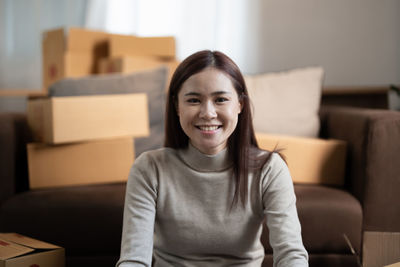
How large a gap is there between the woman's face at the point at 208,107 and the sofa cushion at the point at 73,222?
1.79 ft

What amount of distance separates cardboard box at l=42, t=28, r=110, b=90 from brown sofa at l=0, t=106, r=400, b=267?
3.54 feet

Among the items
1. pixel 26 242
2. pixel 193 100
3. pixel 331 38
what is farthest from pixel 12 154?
pixel 331 38

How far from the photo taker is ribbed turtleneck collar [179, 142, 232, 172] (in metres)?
1.10

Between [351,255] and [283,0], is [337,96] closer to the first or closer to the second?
[283,0]

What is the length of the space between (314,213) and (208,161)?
20.7 inches

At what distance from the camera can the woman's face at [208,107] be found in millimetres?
1023

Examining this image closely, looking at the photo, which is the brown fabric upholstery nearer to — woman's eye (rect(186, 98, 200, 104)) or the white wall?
woman's eye (rect(186, 98, 200, 104))

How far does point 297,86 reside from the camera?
2.04 m

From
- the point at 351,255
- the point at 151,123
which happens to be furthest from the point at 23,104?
the point at 351,255

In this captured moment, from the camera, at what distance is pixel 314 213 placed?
4.70 feet

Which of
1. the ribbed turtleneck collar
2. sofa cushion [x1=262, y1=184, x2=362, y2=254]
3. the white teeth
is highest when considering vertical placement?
the white teeth

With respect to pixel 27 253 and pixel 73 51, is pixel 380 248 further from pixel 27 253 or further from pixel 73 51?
pixel 73 51

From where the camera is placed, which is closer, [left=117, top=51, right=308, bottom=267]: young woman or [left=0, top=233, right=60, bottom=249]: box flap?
[left=117, top=51, right=308, bottom=267]: young woman

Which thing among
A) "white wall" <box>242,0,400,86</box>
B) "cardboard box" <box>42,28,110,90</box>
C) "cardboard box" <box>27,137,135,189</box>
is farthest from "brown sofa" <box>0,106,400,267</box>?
"white wall" <box>242,0,400,86</box>
